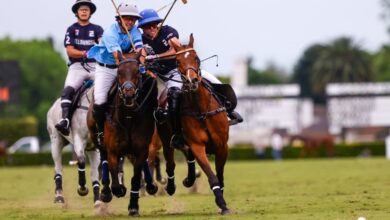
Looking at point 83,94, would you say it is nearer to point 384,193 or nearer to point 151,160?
point 151,160

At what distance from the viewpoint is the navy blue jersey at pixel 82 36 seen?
18.7 m

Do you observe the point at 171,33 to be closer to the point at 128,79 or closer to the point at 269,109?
the point at 128,79

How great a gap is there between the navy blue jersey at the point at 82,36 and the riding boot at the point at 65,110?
62 centimetres

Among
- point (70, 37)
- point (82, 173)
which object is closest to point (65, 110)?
point (82, 173)

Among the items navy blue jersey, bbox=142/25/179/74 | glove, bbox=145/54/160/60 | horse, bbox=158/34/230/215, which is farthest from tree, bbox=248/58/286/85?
glove, bbox=145/54/160/60

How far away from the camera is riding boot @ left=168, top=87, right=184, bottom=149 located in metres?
15.9

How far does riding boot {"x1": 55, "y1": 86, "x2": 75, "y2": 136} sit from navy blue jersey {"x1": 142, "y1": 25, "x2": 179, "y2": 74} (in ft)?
7.70

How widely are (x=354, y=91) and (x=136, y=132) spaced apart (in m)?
86.4

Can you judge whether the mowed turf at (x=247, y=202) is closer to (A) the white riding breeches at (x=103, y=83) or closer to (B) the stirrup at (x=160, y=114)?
(B) the stirrup at (x=160, y=114)

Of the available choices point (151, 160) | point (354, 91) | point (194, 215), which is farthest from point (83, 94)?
point (354, 91)

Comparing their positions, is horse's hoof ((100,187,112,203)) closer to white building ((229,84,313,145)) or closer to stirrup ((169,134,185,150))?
stirrup ((169,134,185,150))

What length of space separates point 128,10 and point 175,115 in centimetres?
166

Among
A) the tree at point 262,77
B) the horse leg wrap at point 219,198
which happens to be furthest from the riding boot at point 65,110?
the tree at point 262,77

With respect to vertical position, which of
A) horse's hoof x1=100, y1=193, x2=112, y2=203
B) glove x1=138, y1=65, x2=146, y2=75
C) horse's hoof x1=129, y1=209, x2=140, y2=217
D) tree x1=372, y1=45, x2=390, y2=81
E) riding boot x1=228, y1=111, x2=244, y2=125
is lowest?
tree x1=372, y1=45, x2=390, y2=81
